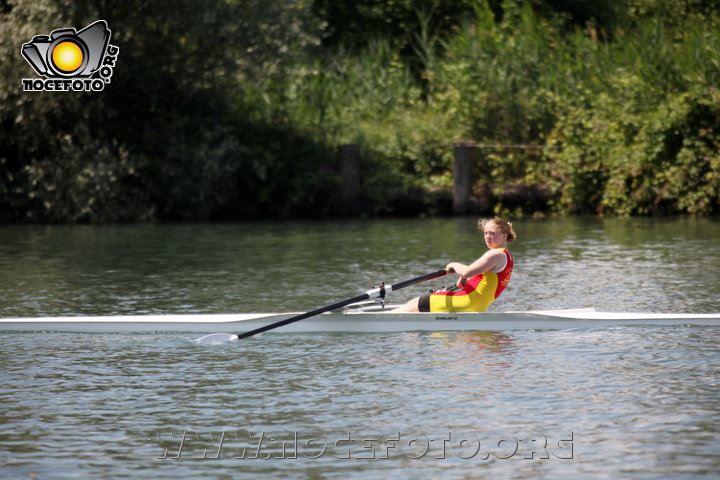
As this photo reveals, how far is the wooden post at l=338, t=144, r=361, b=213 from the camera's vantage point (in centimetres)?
3052

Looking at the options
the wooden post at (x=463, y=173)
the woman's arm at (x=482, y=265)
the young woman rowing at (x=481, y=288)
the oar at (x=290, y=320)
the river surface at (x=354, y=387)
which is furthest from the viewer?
the wooden post at (x=463, y=173)

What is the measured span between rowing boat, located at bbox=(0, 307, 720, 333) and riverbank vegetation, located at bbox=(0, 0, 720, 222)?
50.1ft

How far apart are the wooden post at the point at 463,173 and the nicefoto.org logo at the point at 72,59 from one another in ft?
27.7

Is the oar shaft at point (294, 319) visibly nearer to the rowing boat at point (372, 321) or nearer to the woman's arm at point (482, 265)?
the rowing boat at point (372, 321)

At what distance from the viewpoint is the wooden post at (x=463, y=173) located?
30.0 metres

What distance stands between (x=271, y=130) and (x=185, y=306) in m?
16.5

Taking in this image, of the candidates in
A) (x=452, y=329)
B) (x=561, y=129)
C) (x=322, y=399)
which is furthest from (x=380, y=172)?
(x=322, y=399)

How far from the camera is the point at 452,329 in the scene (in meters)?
12.5

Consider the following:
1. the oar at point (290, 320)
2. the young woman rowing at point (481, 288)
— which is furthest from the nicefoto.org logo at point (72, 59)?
the young woman rowing at point (481, 288)

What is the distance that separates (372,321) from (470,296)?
3.41 ft

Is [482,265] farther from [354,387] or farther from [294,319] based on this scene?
[354,387]

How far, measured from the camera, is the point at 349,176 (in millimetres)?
30734

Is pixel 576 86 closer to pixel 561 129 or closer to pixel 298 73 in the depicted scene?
pixel 561 129

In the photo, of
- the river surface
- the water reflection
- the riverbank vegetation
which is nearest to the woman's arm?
the river surface
